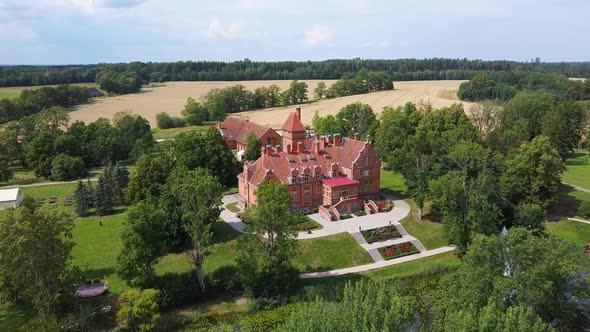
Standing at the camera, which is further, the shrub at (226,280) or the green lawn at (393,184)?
the green lawn at (393,184)

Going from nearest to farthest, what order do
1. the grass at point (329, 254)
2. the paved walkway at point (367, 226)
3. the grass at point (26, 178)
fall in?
the grass at point (329, 254) < the paved walkway at point (367, 226) < the grass at point (26, 178)

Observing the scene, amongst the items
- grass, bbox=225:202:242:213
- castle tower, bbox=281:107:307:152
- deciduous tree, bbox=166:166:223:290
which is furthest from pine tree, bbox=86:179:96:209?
castle tower, bbox=281:107:307:152

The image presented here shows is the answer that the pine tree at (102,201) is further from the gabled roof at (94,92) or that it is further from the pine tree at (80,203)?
the gabled roof at (94,92)

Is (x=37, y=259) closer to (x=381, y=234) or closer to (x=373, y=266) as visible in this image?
(x=373, y=266)

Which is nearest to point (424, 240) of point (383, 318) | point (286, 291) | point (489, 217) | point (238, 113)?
point (489, 217)

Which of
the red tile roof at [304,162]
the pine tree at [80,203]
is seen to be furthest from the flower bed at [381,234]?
the pine tree at [80,203]

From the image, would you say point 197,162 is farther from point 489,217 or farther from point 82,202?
point 489,217

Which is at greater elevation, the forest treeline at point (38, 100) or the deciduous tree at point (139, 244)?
the forest treeline at point (38, 100)
